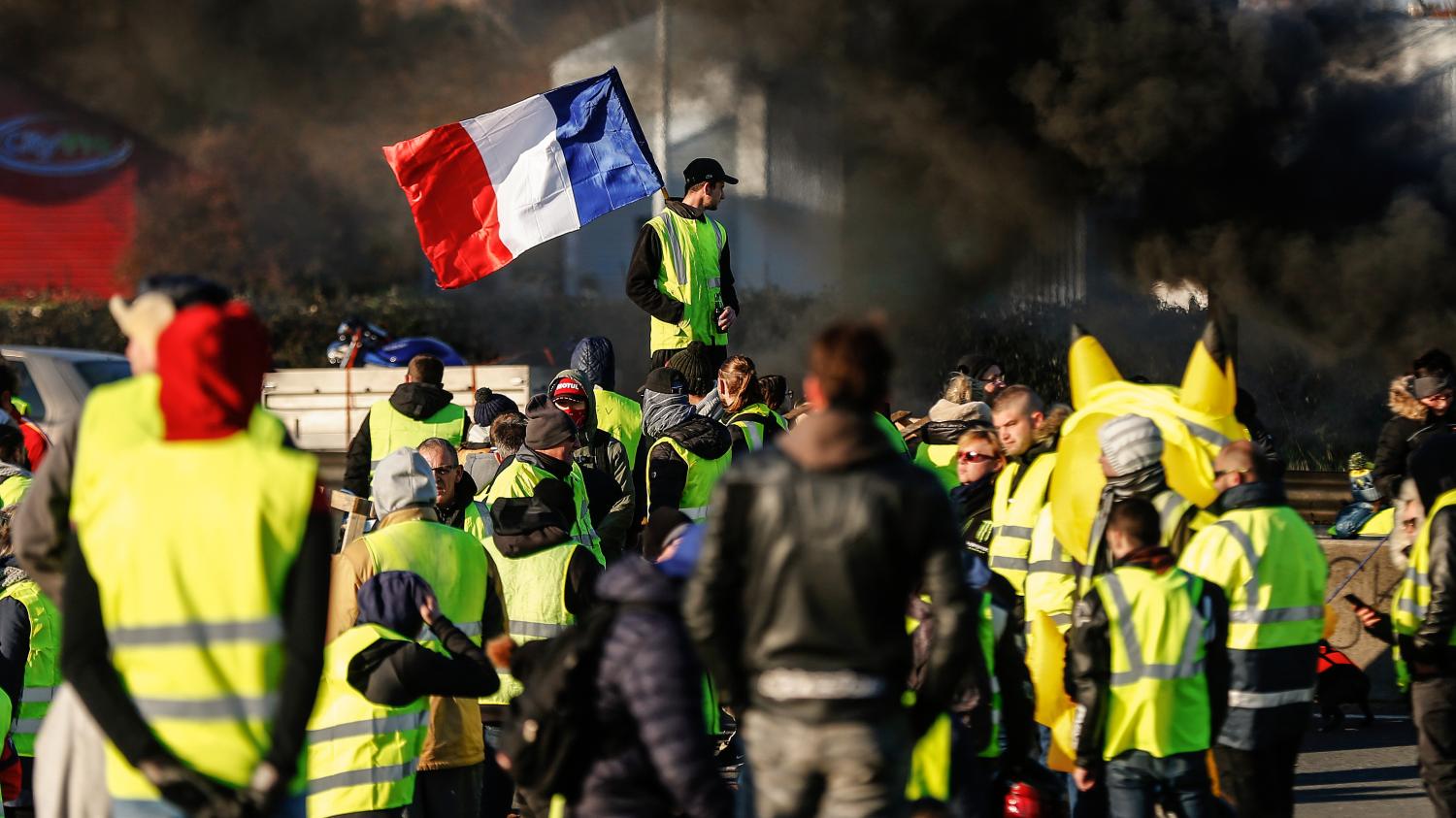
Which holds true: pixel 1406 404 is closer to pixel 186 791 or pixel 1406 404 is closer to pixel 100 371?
pixel 186 791

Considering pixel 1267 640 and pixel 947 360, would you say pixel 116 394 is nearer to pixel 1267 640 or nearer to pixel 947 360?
pixel 1267 640

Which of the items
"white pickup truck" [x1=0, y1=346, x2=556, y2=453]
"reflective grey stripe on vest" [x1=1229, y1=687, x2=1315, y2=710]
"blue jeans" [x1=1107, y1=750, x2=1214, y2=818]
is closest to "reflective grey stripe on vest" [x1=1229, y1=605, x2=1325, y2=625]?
"reflective grey stripe on vest" [x1=1229, y1=687, x2=1315, y2=710]

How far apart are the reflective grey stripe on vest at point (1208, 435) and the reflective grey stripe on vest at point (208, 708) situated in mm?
3925

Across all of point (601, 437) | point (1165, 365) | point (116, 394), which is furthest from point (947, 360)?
point (116, 394)

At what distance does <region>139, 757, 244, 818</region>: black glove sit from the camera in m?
3.29

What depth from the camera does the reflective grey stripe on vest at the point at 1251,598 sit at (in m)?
5.71

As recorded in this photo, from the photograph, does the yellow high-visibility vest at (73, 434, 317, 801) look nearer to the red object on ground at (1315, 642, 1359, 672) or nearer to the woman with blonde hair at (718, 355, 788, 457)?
the woman with blonde hair at (718, 355, 788, 457)

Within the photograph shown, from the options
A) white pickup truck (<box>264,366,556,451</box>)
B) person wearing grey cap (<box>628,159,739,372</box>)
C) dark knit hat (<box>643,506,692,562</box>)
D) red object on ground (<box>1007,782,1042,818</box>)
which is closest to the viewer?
dark knit hat (<box>643,506,692,562</box>)

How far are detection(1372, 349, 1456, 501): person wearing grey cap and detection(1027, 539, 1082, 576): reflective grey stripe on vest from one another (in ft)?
5.26

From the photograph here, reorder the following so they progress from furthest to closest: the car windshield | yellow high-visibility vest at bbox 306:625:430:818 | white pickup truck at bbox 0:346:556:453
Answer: the car windshield, white pickup truck at bbox 0:346:556:453, yellow high-visibility vest at bbox 306:625:430:818

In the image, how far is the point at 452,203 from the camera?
9570 mm

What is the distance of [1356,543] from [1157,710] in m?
5.05

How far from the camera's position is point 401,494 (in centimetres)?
567

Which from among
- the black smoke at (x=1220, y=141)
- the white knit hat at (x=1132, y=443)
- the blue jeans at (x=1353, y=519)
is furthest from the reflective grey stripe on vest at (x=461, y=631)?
the black smoke at (x=1220, y=141)
